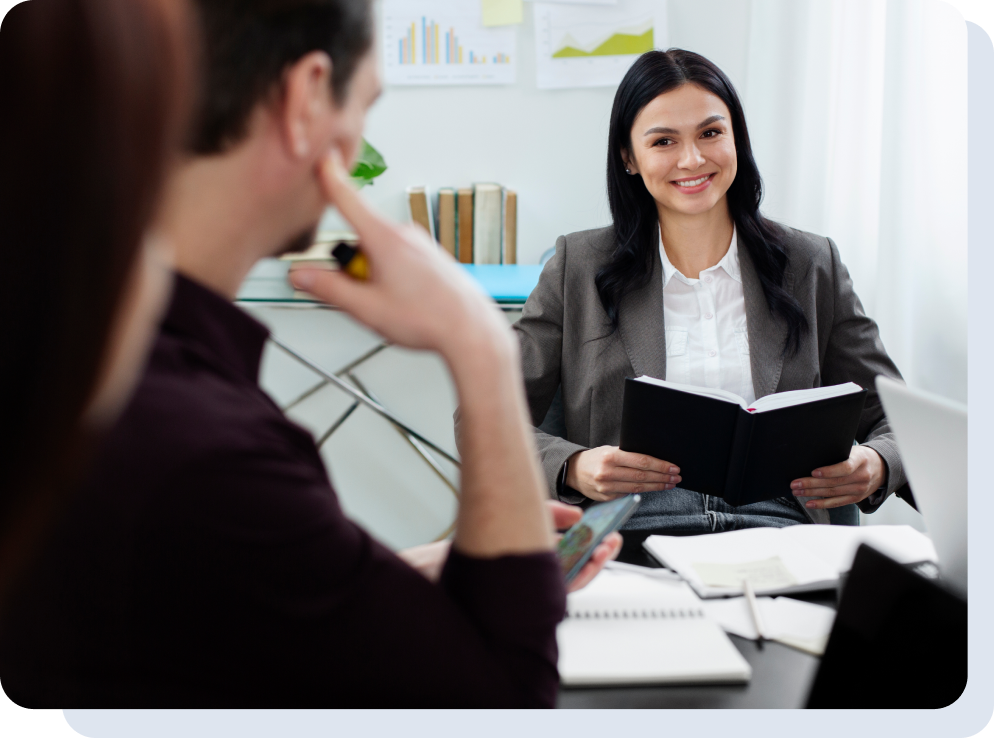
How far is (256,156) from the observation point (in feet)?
1.76

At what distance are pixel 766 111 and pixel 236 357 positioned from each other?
2.00 meters

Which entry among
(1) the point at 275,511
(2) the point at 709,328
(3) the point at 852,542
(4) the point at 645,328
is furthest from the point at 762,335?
(1) the point at 275,511

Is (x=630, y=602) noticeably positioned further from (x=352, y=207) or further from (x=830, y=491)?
(x=830, y=491)

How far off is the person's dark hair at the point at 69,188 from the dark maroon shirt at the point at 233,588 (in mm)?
132

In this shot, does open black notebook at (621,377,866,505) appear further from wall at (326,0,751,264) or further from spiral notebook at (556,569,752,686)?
wall at (326,0,751,264)

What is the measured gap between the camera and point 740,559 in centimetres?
94

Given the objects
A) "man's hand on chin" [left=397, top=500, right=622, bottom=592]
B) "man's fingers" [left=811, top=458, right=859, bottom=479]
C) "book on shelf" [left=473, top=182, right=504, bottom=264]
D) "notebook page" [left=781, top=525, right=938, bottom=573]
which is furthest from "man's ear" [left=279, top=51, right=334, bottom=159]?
"book on shelf" [left=473, top=182, right=504, bottom=264]

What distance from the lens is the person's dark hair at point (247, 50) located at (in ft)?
1.73

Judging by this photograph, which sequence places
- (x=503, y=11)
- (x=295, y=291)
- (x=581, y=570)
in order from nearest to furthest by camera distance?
(x=581, y=570), (x=295, y=291), (x=503, y=11)

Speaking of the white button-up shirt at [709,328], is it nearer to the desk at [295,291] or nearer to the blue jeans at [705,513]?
the blue jeans at [705,513]

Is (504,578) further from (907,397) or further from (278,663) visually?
(907,397)

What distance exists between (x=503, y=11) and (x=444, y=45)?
19cm

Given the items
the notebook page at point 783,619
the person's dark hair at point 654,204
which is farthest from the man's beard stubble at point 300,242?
the person's dark hair at point 654,204

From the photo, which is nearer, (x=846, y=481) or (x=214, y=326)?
(x=214, y=326)
